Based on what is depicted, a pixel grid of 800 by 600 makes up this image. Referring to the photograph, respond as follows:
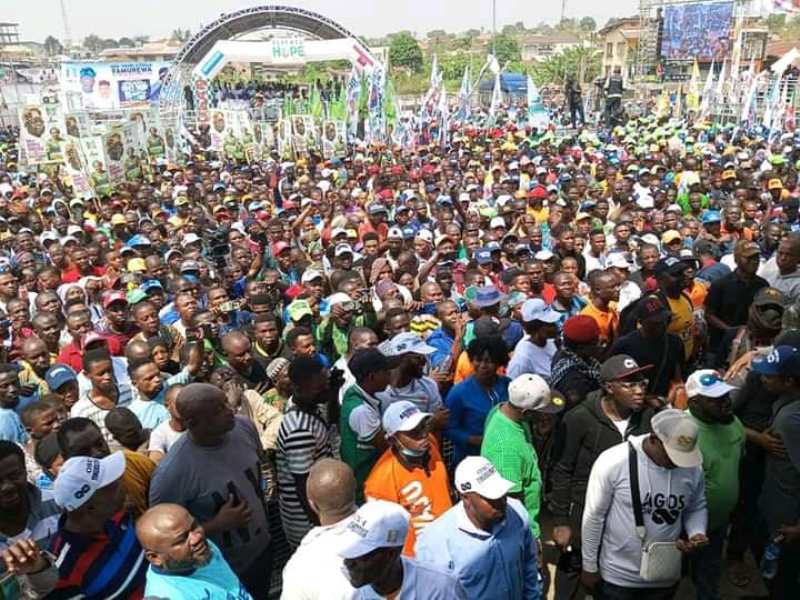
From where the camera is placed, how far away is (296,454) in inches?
141

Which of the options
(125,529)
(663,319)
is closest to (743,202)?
(663,319)

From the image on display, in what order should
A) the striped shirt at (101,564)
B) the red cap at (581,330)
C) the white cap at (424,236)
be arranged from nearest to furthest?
the striped shirt at (101,564) < the red cap at (581,330) < the white cap at (424,236)

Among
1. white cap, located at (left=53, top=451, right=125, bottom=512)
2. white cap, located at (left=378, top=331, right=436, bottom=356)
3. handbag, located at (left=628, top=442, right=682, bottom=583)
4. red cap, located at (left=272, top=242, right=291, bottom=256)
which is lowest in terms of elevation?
handbag, located at (left=628, top=442, right=682, bottom=583)

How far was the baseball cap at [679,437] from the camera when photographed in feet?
10.0

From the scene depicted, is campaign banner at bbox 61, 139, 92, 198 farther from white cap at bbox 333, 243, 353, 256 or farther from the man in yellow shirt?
the man in yellow shirt

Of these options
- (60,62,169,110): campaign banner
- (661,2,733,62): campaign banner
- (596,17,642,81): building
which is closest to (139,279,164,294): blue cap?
(60,62,169,110): campaign banner

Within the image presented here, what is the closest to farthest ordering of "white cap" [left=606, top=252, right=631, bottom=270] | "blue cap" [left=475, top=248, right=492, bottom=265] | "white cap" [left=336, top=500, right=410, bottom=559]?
1. "white cap" [left=336, top=500, right=410, bottom=559]
2. "white cap" [left=606, top=252, right=631, bottom=270]
3. "blue cap" [left=475, top=248, right=492, bottom=265]

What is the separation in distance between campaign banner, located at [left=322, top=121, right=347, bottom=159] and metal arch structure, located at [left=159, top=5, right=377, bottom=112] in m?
12.3

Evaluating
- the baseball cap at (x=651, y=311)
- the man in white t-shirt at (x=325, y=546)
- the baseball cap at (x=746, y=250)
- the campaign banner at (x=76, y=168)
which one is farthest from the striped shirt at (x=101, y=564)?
the campaign banner at (x=76, y=168)

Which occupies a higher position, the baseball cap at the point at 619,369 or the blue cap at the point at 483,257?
the baseball cap at the point at 619,369

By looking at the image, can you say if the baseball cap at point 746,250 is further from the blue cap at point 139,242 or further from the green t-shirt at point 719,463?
the blue cap at point 139,242

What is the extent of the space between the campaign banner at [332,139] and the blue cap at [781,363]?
15100 mm

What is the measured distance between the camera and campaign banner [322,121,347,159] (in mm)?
17844

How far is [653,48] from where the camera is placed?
5059cm
